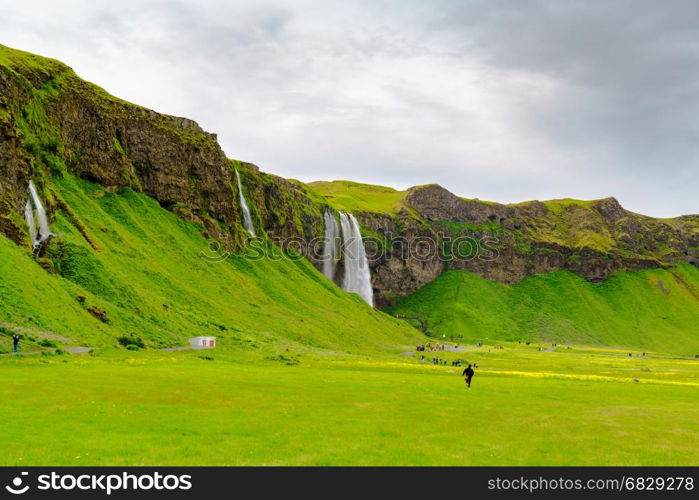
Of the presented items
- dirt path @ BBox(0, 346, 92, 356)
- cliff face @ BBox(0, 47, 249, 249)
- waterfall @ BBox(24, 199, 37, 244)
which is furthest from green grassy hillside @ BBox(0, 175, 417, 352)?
cliff face @ BBox(0, 47, 249, 249)

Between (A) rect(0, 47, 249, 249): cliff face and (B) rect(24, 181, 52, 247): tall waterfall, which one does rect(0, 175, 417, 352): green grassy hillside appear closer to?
(B) rect(24, 181, 52, 247): tall waterfall

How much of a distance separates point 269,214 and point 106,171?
60448mm

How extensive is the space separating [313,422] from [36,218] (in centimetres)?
9061

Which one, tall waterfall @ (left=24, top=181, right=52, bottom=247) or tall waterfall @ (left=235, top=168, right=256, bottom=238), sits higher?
tall waterfall @ (left=235, top=168, right=256, bottom=238)

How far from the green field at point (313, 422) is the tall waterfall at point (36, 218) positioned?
179ft

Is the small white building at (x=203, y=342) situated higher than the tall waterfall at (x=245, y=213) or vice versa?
the tall waterfall at (x=245, y=213)

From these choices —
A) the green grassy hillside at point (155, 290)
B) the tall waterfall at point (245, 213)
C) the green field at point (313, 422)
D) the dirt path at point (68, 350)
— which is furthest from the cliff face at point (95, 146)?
the green field at point (313, 422)

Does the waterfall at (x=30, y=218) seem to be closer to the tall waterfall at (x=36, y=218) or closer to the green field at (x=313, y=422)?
the tall waterfall at (x=36, y=218)

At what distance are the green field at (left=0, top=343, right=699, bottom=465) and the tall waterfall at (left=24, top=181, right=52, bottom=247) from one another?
179 feet

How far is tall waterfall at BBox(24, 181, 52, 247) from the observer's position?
97.2 metres

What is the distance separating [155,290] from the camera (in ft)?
362

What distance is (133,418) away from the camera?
2758 centimetres

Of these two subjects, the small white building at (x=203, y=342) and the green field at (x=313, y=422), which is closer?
the green field at (x=313, y=422)

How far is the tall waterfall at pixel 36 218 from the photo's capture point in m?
97.2
